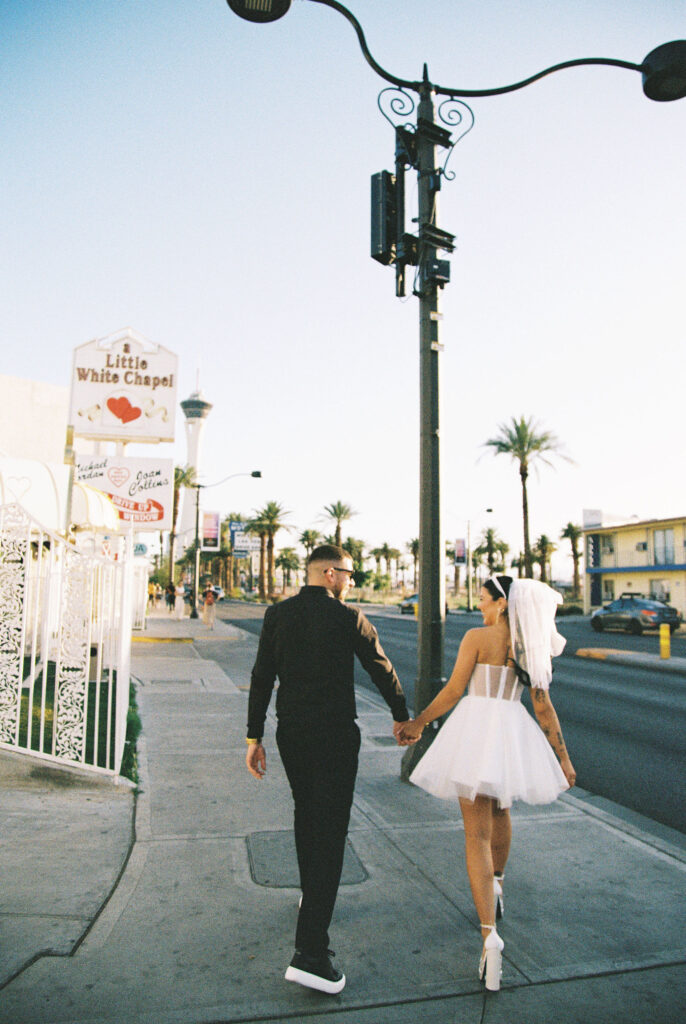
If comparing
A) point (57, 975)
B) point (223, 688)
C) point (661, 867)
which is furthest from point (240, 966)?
point (223, 688)

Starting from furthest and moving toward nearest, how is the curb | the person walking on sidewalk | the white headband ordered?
the curb, the white headband, the person walking on sidewalk

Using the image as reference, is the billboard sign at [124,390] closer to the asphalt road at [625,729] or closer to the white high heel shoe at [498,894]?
the asphalt road at [625,729]

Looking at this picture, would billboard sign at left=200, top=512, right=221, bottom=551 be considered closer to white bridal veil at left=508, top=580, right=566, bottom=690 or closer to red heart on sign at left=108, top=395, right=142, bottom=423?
red heart on sign at left=108, top=395, right=142, bottom=423

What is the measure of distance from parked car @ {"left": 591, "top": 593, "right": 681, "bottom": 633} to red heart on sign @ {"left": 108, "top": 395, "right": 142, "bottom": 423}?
70.5 ft

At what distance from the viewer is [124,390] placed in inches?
835

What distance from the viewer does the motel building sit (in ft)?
133

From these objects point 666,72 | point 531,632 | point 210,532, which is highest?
point 666,72

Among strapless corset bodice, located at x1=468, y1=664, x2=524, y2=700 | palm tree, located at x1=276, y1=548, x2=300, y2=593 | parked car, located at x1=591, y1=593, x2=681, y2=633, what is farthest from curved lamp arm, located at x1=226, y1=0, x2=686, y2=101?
palm tree, located at x1=276, y1=548, x2=300, y2=593

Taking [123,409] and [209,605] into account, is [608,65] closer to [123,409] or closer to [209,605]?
[123,409]

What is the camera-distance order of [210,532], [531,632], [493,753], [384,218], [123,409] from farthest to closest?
[210,532]
[123,409]
[384,218]
[531,632]
[493,753]

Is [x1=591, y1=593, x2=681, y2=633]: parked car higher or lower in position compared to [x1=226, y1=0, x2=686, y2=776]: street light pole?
lower

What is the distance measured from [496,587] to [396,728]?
89 cm

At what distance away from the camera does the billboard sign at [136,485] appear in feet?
71.1

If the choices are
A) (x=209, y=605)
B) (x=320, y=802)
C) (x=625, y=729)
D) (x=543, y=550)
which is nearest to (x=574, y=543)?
(x=543, y=550)
